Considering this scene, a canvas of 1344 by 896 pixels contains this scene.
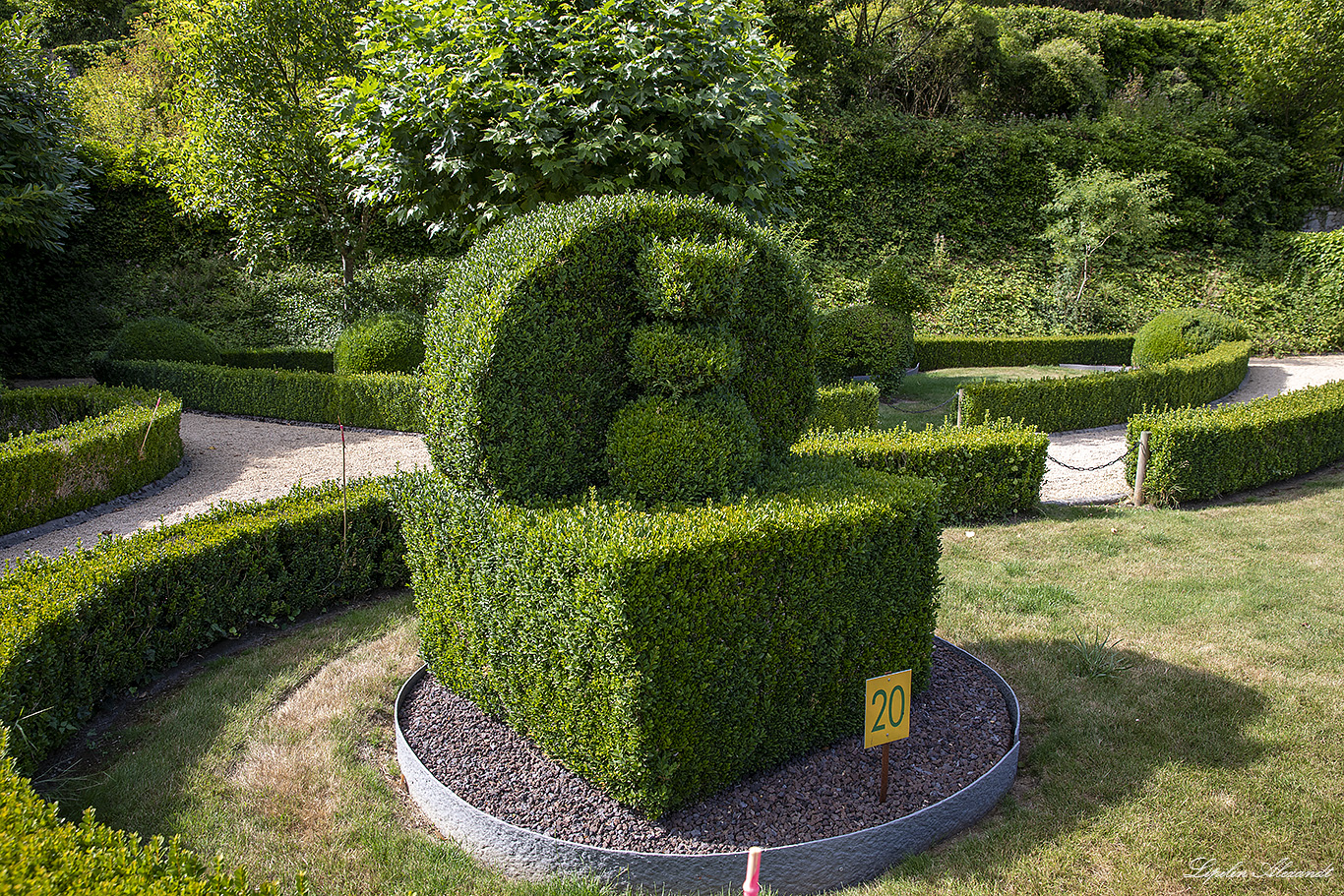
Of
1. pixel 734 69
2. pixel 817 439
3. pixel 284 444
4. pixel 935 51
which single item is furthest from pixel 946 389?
pixel 935 51

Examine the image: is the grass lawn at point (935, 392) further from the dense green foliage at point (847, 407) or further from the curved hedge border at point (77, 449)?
the curved hedge border at point (77, 449)

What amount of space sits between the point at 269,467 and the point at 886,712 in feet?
31.9

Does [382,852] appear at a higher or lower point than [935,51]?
lower

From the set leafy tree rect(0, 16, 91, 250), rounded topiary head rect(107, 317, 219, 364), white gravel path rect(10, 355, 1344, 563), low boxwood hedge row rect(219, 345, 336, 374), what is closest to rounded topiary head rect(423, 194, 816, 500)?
white gravel path rect(10, 355, 1344, 563)

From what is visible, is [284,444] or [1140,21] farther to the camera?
[1140,21]

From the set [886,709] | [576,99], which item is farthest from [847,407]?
[886,709]

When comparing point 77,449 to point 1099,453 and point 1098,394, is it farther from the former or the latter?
point 1098,394

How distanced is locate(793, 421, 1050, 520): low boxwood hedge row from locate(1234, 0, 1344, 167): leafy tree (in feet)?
98.2

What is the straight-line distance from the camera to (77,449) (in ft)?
28.6

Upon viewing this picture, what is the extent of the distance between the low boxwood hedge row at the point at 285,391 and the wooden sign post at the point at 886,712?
10.4 meters

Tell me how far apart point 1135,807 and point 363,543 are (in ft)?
18.6

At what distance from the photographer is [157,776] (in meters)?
4.18

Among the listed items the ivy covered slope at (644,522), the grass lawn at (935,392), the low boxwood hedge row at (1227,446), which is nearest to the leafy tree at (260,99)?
the grass lawn at (935,392)

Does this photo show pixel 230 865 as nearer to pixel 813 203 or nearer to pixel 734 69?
pixel 734 69
